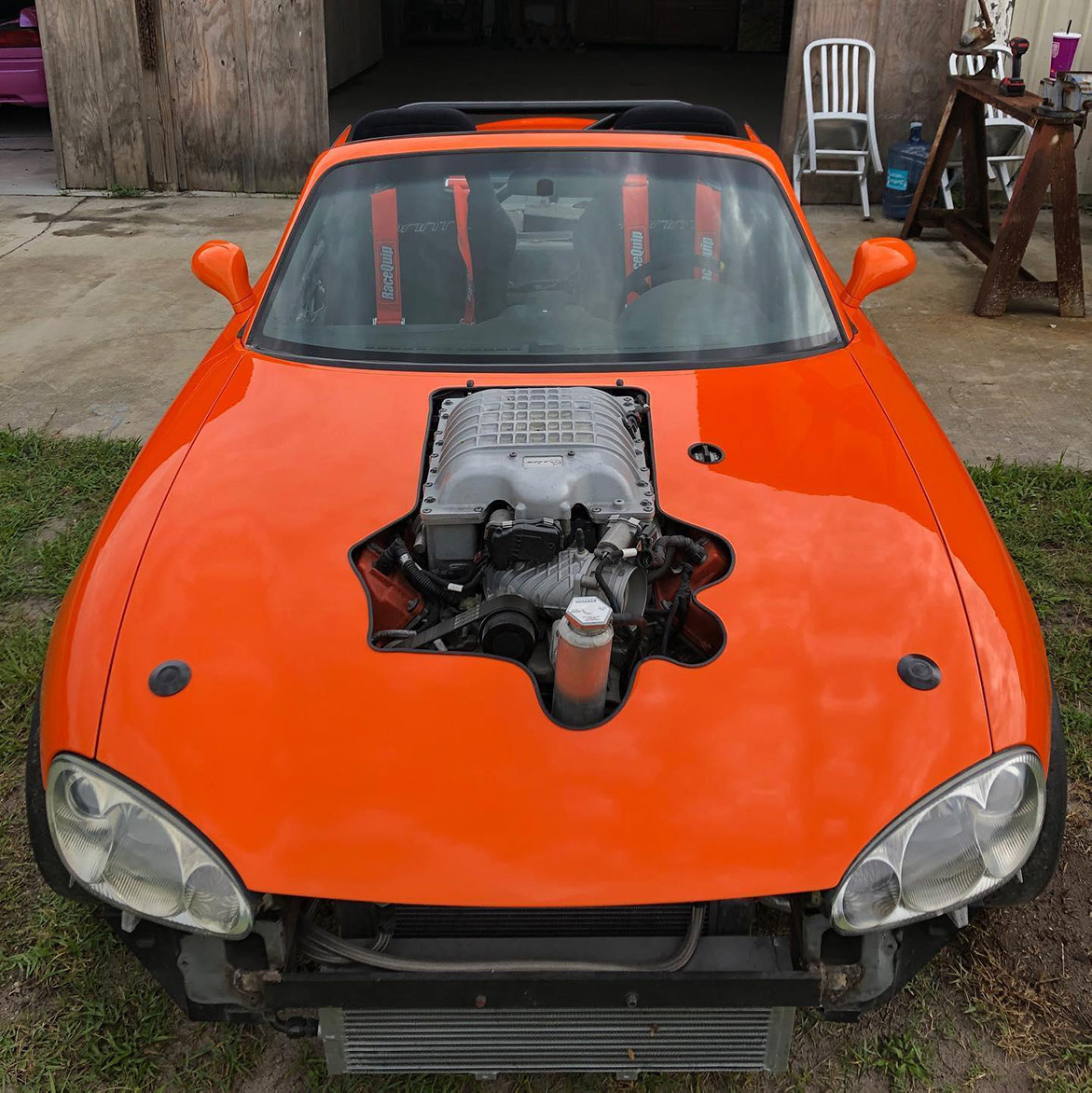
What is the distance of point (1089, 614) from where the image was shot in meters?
3.50

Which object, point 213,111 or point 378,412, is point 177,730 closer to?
point 378,412

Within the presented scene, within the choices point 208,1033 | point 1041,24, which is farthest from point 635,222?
point 1041,24

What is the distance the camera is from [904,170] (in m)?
7.59

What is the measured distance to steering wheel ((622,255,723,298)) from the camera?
290 cm

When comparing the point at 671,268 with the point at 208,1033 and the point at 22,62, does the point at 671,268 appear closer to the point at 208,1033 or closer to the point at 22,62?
the point at 208,1033

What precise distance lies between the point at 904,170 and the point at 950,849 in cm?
690

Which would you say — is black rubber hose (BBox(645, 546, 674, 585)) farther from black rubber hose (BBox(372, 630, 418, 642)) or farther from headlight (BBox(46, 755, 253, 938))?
headlight (BBox(46, 755, 253, 938))

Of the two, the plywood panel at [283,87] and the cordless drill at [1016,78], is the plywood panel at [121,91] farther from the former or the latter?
the cordless drill at [1016,78]

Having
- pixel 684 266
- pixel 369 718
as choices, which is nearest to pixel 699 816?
pixel 369 718

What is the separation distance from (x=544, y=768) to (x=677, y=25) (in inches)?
651

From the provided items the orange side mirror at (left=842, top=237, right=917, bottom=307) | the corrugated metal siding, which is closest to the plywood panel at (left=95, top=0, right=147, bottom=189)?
the corrugated metal siding

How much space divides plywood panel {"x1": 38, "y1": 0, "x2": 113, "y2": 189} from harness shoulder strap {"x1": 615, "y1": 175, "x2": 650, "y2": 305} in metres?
6.50

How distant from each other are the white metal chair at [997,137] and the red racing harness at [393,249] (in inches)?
219

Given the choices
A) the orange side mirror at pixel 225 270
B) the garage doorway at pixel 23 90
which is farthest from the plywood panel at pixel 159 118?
the orange side mirror at pixel 225 270
